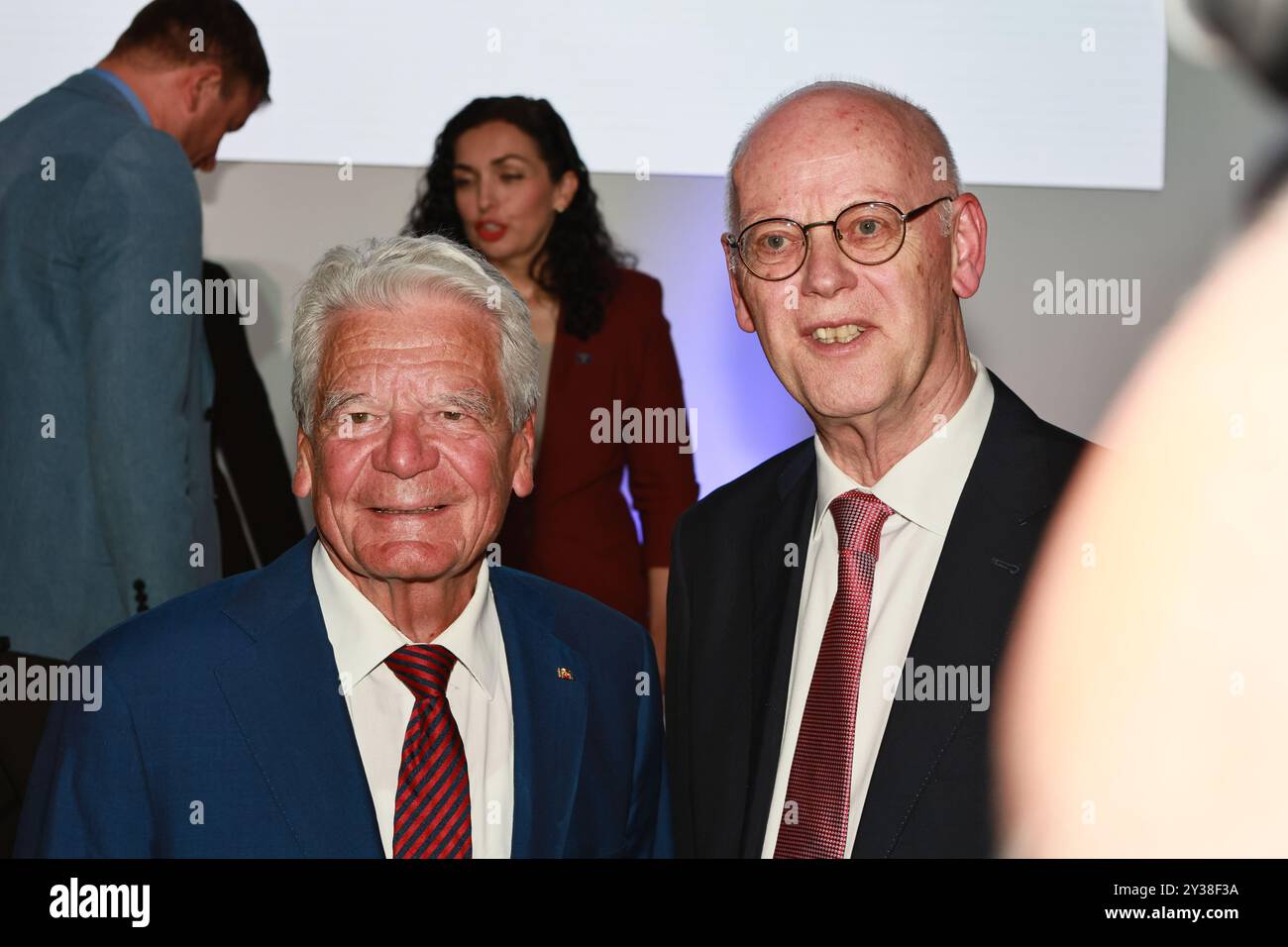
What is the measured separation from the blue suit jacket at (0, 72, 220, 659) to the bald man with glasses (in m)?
1.45

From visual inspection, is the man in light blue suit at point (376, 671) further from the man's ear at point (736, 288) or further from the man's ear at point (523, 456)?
the man's ear at point (736, 288)

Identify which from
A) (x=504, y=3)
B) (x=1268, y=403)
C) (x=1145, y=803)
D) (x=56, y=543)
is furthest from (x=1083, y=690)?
(x=504, y=3)

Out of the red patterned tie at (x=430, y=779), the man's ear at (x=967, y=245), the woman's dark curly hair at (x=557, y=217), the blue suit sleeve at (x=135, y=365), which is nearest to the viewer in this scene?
the red patterned tie at (x=430, y=779)

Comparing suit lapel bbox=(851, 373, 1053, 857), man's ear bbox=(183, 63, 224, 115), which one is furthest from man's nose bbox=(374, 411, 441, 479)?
man's ear bbox=(183, 63, 224, 115)

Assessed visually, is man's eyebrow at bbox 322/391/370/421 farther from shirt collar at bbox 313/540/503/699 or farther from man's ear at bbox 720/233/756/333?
man's ear at bbox 720/233/756/333

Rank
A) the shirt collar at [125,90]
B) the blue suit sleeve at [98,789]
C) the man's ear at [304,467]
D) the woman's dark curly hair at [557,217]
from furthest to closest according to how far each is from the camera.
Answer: the woman's dark curly hair at [557,217]
the shirt collar at [125,90]
the man's ear at [304,467]
the blue suit sleeve at [98,789]

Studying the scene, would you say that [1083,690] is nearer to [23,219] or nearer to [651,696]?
[651,696]

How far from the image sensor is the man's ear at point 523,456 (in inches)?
82.8

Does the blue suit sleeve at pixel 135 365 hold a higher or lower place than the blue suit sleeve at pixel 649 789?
higher

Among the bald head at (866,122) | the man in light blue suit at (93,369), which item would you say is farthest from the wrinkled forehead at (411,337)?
the man in light blue suit at (93,369)

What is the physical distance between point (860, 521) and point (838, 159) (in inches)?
22.1

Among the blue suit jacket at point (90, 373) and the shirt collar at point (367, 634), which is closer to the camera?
the shirt collar at point (367, 634)

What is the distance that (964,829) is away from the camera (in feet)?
6.34

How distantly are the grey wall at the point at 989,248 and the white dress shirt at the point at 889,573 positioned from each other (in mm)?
2419
